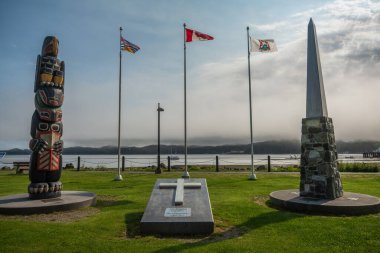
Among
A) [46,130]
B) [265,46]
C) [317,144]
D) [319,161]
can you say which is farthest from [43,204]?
[265,46]

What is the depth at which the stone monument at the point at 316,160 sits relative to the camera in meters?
9.11

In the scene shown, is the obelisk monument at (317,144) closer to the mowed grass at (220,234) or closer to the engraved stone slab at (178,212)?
the mowed grass at (220,234)

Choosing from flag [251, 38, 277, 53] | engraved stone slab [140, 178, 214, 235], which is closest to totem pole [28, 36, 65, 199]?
engraved stone slab [140, 178, 214, 235]

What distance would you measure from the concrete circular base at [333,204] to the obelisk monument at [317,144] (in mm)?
369

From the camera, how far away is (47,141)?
33.0ft

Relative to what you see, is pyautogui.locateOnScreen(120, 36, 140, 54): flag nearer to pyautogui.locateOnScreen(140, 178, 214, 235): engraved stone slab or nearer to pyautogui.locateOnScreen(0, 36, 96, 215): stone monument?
pyautogui.locateOnScreen(0, 36, 96, 215): stone monument

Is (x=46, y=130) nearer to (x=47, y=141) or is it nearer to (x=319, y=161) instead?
(x=47, y=141)

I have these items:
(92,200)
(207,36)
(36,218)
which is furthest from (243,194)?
(207,36)

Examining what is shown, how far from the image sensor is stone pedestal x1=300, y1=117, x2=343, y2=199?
948 centimetres

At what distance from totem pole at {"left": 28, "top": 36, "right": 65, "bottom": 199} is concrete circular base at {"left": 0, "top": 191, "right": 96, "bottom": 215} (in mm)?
435

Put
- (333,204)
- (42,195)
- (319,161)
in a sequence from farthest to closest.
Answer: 1. (42,195)
2. (319,161)
3. (333,204)

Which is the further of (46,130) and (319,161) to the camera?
(46,130)

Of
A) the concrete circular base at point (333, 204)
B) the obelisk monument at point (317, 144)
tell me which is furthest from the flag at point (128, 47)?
the concrete circular base at point (333, 204)

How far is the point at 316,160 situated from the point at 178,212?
16.4 ft
